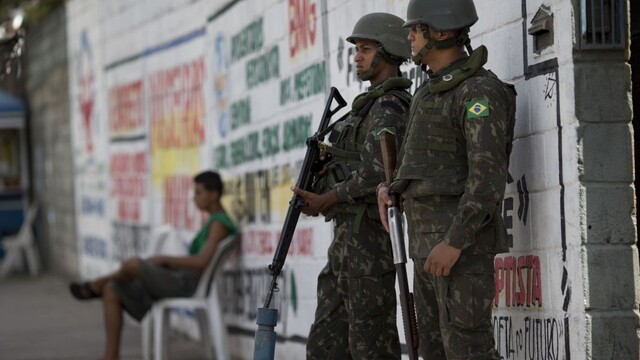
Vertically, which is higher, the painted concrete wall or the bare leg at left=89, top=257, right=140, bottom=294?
the painted concrete wall

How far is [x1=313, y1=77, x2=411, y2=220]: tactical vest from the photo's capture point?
18.2 feet

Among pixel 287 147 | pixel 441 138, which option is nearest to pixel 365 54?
pixel 441 138

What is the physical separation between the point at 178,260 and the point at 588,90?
187 inches

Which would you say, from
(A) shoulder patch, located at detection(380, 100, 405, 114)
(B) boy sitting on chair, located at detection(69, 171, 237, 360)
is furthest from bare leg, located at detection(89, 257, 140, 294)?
(A) shoulder patch, located at detection(380, 100, 405, 114)

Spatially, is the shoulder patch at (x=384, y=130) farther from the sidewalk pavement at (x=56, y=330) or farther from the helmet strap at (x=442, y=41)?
the sidewalk pavement at (x=56, y=330)

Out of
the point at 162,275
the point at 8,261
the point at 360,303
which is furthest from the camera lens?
the point at 8,261

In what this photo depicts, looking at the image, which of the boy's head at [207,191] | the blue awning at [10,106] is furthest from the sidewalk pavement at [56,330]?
the blue awning at [10,106]

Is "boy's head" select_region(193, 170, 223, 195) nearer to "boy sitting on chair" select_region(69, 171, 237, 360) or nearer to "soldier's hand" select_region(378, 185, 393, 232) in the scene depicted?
"boy sitting on chair" select_region(69, 171, 237, 360)

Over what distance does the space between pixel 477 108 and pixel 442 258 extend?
0.51 metres

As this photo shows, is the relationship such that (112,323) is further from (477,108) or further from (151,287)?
(477,108)

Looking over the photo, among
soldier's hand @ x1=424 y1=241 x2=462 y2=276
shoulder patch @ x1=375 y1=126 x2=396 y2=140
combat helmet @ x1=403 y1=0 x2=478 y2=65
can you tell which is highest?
combat helmet @ x1=403 y1=0 x2=478 y2=65

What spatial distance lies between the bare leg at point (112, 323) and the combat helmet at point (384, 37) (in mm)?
4122

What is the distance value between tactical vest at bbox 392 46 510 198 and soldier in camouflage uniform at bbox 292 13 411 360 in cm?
61

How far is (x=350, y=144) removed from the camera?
5695 mm
